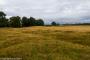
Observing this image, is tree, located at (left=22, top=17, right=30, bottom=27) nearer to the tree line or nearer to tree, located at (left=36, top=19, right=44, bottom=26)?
the tree line

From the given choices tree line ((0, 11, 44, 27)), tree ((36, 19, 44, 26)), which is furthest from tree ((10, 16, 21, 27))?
tree ((36, 19, 44, 26))

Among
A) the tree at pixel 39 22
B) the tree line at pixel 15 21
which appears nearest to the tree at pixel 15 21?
the tree line at pixel 15 21

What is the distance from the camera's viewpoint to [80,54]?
87.1 ft

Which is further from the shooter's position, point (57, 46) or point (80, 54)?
point (57, 46)

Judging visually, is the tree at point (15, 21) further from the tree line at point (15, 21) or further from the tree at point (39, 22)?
the tree at point (39, 22)

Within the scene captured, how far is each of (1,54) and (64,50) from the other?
9183 mm

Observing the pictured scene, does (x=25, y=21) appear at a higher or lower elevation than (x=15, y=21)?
lower

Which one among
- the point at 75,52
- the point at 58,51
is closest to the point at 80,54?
Result: the point at 75,52

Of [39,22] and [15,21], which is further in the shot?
[39,22]

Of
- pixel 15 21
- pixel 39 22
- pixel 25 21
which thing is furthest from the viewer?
pixel 39 22

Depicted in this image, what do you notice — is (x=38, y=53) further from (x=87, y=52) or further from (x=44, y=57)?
(x=87, y=52)

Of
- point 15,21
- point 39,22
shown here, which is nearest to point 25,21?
point 15,21

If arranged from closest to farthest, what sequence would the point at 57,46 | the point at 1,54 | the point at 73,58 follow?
the point at 73,58 → the point at 1,54 → the point at 57,46

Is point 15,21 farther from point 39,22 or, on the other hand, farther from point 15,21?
point 39,22
